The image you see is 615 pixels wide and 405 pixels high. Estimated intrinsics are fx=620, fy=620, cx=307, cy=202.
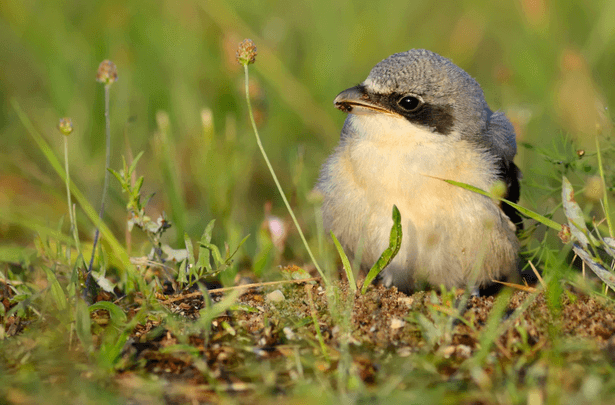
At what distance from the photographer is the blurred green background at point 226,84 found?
15.9ft

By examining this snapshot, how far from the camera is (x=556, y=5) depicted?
24.8 ft

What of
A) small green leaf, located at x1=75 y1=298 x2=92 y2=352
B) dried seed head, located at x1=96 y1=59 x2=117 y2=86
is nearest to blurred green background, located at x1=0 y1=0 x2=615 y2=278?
dried seed head, located at x1=96 y1=59 x2=117 y2=86

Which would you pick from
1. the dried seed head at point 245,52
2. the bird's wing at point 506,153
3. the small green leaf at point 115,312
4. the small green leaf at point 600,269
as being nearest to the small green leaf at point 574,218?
the small green leaf at point 600,269

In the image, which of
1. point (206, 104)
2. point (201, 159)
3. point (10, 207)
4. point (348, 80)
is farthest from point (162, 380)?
point (348, 80)

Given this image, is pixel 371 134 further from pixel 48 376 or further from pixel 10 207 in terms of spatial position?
pixel 10 207

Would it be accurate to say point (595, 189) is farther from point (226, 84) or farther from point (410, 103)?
point (226, 84)

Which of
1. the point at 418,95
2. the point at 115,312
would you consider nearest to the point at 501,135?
the point at 418,95

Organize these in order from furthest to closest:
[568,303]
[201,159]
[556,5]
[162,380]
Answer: [556,5]
[201,159]
[568,303]
[162,380]

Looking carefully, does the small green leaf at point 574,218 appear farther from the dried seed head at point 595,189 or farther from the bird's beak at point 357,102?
the bird's beak at point 357,102

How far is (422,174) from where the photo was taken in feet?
11.7

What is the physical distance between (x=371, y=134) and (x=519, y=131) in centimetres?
166

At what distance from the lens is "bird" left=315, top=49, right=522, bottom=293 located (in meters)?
3.62

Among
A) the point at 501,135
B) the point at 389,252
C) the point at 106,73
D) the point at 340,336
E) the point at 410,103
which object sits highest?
the point at 106,73

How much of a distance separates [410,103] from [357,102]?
1.06ft
